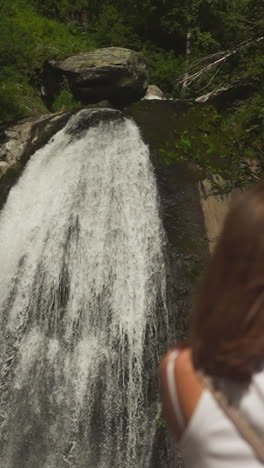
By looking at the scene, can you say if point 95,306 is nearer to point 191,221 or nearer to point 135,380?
point 135,380

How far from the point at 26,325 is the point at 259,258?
7.36m

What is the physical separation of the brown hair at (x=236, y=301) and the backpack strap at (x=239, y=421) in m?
0.03

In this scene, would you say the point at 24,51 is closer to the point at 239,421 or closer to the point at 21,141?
the point at 21,141

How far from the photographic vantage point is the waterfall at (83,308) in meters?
7.30

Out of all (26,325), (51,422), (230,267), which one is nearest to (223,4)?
(26,325)

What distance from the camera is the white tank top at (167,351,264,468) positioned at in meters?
0.97

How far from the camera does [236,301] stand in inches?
40.2

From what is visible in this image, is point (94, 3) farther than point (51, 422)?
Yes

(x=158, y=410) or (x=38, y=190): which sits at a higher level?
(x=38, y=190)

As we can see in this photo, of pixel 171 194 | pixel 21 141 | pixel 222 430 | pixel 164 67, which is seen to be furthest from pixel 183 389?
pixel 164 67

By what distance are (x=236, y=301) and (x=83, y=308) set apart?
7.07 m

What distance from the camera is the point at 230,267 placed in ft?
3.41

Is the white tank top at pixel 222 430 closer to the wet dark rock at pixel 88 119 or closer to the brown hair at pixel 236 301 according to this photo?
the brown hair at pixel 236 301

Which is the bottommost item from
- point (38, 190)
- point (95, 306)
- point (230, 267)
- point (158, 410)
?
point (158, 410)
